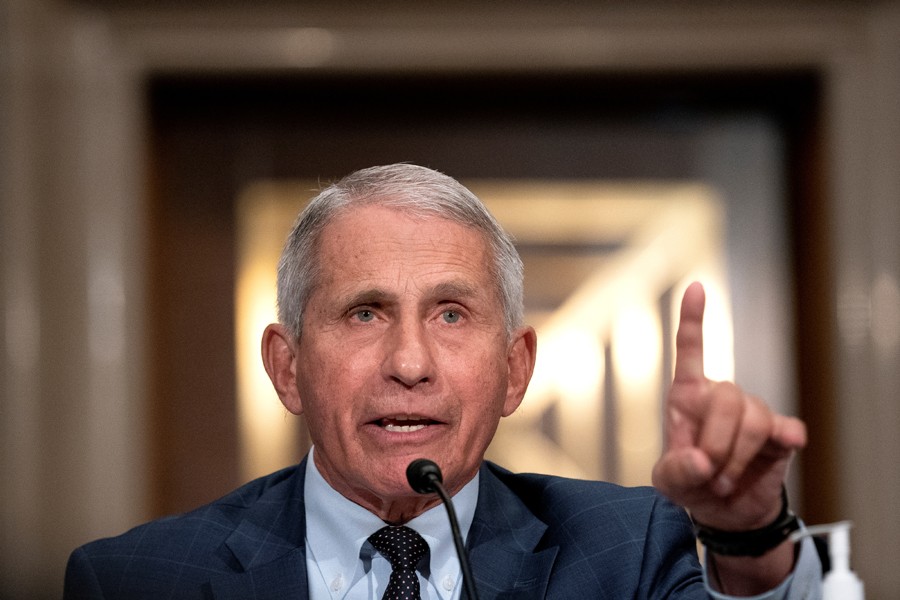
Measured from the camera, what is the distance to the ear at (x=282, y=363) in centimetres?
175

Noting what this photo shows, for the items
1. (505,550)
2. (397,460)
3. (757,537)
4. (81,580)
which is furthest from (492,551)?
(81,580)

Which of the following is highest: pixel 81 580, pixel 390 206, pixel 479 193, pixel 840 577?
pixel 479 193

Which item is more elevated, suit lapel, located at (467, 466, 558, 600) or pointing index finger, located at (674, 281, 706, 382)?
pointing index finger, located at (674, 281, 706, 382)

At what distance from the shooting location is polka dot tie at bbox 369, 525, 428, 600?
1.56 meters

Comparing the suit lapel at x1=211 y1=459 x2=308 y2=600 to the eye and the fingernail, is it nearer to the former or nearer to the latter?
the eye

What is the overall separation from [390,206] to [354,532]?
19.4 inches

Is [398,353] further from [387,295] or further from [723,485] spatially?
[723,485]

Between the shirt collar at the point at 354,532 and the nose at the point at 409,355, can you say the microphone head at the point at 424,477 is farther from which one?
the shirt collar at the point at 354,532

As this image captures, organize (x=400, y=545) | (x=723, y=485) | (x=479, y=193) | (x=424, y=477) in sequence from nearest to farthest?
(x=723, y=485) < (x=424, y=477) < (x=400, y=545) < (x=479, y=193)

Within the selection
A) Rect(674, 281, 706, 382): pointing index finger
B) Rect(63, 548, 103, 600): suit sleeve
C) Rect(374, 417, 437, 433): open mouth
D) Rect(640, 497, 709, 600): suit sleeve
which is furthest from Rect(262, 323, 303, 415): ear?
Rect(674, 281, 706, 382): pointing index finger

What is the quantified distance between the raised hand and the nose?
0.38m

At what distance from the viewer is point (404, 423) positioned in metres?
1.53

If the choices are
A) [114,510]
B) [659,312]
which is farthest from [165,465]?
[659,312]

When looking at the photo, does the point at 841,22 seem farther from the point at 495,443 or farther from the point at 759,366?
the point at 495,443
